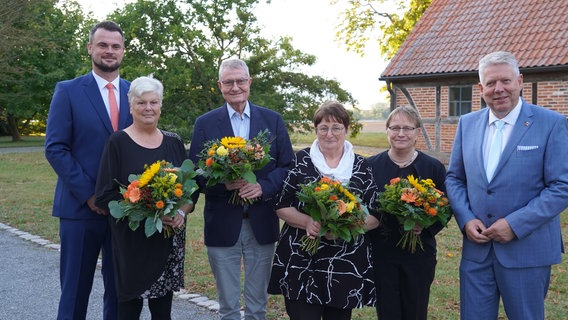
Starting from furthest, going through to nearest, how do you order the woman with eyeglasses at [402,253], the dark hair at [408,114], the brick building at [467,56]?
1. the brick building at [467,56]
2. the dark hair at [408,114]
3. the woman with eyeglasses at [402,253]

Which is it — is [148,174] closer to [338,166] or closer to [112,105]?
[112,105]

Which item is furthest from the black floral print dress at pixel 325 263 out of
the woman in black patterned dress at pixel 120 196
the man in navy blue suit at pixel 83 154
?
the man in navy blue suit at pixel 83 154

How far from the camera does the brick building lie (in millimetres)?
15688

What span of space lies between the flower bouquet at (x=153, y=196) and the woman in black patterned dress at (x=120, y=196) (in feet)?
0.52

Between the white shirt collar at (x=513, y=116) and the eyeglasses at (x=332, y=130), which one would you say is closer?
the white shirt collar at (x=513, y=116)

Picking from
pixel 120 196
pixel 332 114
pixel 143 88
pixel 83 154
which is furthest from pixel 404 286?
pixel 83 154

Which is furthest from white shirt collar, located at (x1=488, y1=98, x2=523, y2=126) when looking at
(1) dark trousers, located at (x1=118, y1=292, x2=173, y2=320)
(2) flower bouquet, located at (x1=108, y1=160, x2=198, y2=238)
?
(1) dark trousers, located at (x1=118, y1=292, x2=173, y2=320)

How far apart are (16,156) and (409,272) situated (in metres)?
26.3

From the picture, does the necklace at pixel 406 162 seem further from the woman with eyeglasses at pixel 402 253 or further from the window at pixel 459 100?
the window at pixel 459 100

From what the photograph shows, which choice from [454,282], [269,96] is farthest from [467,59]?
[454,282]

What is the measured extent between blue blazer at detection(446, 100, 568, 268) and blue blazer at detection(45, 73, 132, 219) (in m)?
2.60

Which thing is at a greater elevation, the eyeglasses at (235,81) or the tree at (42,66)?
the tree at (42,66)

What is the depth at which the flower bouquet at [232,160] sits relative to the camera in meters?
3.88

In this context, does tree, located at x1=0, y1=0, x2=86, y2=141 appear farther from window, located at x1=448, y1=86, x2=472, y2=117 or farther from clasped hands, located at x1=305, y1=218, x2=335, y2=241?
clasped hands, located at x1=305, y1=218, x2=335, y2=241
